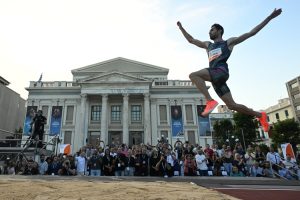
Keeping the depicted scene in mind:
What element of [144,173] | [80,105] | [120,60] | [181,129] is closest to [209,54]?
[144,173]

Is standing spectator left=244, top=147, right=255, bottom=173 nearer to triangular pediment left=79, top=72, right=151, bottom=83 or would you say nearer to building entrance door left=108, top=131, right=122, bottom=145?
building entrance door left=108, top=131, right=122, bottom=145

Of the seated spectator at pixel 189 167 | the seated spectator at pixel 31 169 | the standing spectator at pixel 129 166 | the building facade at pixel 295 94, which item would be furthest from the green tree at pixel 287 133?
the seated spectator at pixel 31 169

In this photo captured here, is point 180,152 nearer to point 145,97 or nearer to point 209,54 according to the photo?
point 209,54

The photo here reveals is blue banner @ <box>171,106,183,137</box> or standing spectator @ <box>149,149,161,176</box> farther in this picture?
blue banner @ <box>171,106,183,137</box>

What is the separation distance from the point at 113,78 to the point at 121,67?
24.6 ft

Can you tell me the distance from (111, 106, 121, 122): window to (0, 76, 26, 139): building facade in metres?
14.2

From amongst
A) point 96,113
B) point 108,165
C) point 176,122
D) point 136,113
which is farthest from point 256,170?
point 96,113

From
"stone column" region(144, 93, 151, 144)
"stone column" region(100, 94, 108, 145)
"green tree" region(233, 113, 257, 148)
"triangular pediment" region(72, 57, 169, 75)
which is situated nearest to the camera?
"stone column" region(100, 94, 108, 145)

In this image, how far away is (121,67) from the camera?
43219mm

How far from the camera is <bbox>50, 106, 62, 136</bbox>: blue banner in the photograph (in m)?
33.0

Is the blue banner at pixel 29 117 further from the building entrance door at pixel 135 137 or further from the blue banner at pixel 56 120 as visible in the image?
the building entrance door at pixel 135 137

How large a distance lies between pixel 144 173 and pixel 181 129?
22952 millimetres

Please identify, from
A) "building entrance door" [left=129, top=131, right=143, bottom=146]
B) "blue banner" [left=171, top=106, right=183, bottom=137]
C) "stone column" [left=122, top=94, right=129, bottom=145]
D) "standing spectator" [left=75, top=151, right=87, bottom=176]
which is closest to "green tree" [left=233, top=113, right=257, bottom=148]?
"blue banner" [left=171, top=106, right=183, bottom=137]

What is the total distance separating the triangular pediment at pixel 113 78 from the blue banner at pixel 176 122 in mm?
6465
